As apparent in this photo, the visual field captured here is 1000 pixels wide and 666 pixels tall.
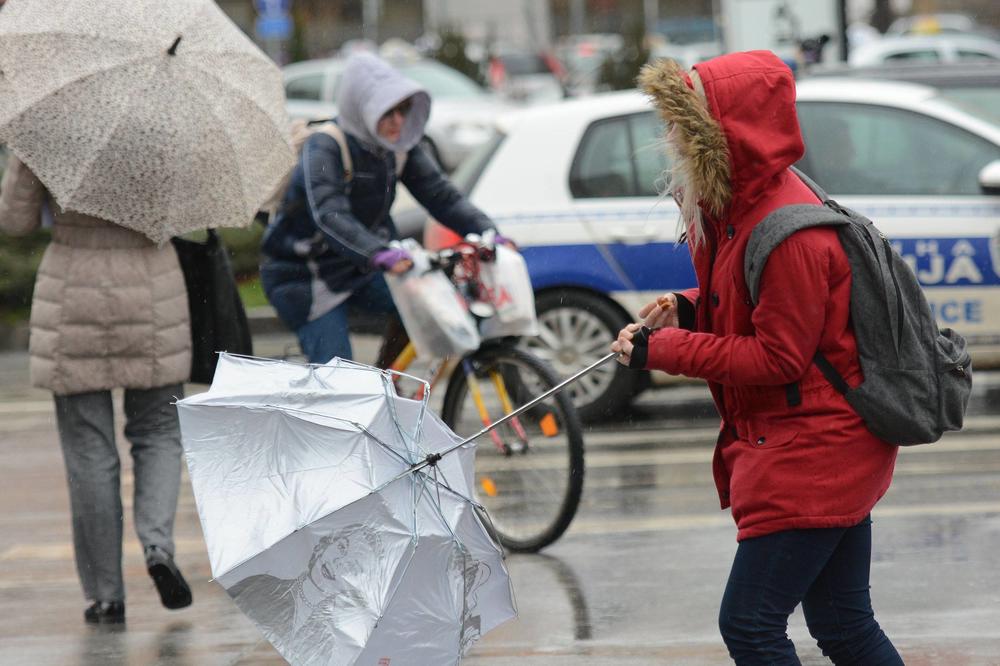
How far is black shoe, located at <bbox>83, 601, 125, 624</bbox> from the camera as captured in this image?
496 cm

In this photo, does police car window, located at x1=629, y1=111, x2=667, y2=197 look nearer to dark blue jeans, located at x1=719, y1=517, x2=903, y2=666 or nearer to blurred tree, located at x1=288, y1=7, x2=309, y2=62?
dark blue jeans, located at x1=719, y1=517, x2=903, y2=666

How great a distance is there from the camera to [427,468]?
3395 mm

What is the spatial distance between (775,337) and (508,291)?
2571mm

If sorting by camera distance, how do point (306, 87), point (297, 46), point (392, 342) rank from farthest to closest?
point (297, 46) → point (306, 87) → point (392, 342)

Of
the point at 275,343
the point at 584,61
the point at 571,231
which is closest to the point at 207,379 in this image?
the point at 571,231

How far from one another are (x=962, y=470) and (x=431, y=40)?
2572cm

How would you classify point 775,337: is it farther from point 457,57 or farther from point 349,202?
point 457,57

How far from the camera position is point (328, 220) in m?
5.49

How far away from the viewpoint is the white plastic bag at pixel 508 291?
18.2ft

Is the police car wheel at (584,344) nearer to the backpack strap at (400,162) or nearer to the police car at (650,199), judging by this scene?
the police car at (650,199)

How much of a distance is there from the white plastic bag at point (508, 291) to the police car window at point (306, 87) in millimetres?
18327

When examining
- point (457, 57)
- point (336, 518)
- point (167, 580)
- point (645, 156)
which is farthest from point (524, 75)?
point (336, 518)

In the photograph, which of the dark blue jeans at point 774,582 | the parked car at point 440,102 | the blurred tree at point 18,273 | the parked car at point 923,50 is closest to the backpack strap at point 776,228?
the dark blue jeans at point 774,582

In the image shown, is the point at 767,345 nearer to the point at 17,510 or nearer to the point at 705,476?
the point at 705,476
